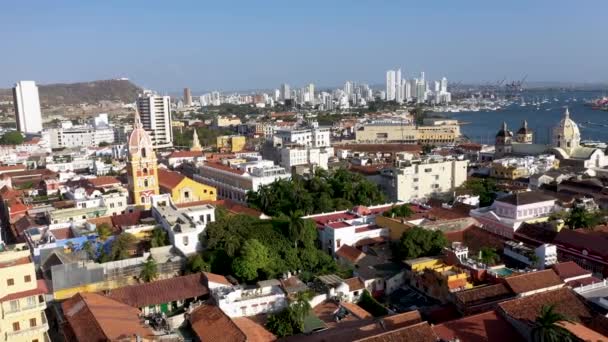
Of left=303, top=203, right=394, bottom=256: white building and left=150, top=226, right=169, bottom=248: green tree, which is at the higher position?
left=150, top=226, right=169, bottom=248: green tree

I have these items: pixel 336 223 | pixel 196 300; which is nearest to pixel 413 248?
pixel 336 223

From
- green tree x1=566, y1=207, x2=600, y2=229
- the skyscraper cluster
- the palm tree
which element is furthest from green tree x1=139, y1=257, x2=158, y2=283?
the skyscraper cluster

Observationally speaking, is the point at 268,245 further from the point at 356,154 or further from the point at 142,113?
the point at 142,113

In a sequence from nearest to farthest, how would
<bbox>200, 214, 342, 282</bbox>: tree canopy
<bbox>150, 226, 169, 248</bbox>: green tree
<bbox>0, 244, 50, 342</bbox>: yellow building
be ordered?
<bbox>0, 244, 50, 342</bbox>: yellow building → <bbox>200, 214, 342, 282</bbox>: tree canopy → <bbox>150, 226, 169, 248</bbox>: green tree

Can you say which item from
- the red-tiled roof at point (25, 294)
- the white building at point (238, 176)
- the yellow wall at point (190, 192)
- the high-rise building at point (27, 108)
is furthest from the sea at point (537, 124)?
the red-tiled roof at point (25, 294)

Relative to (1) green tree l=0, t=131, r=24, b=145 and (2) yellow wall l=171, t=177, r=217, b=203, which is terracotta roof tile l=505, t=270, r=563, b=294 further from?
(1) green tree l=0, t=131, r=24, b=145

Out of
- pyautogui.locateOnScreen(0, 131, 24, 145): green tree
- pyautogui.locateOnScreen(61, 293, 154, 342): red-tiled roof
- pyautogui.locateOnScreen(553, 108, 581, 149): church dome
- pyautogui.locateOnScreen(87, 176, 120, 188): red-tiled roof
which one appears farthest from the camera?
pyautogui.locateOnScreen(0, 131, 24, 145): green tree
